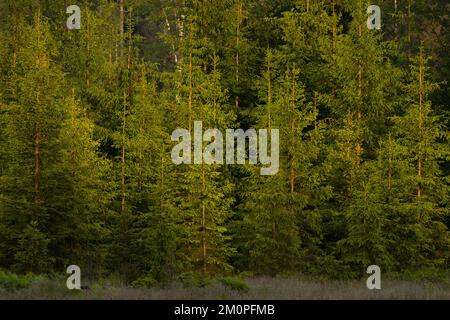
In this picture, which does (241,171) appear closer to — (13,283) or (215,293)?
(215,293)

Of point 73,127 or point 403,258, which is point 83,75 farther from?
point 403,258

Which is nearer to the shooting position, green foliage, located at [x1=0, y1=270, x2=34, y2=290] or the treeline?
green foliage, located at [x1=0, y1=270, x2=34, y2=290]

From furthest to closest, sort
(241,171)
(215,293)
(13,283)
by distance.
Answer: (241,171) < (13,283) < (215,293)

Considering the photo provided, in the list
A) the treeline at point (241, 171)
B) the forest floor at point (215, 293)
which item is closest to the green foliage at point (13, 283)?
the forest floor at point (215, 293)

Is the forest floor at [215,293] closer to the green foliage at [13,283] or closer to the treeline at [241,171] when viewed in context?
the green foliage at [13,283]

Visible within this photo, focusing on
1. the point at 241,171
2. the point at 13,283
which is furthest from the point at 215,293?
the point at 241,171

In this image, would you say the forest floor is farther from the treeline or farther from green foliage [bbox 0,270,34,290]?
the treeline

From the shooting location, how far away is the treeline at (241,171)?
20875 millimetres

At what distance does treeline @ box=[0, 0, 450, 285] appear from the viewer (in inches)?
822

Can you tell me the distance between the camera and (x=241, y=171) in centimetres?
2459

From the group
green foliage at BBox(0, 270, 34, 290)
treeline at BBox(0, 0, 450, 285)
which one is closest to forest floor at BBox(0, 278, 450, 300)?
green foliage at BBox(0, 270, 34, 290)

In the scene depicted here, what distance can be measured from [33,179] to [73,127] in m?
2.84
